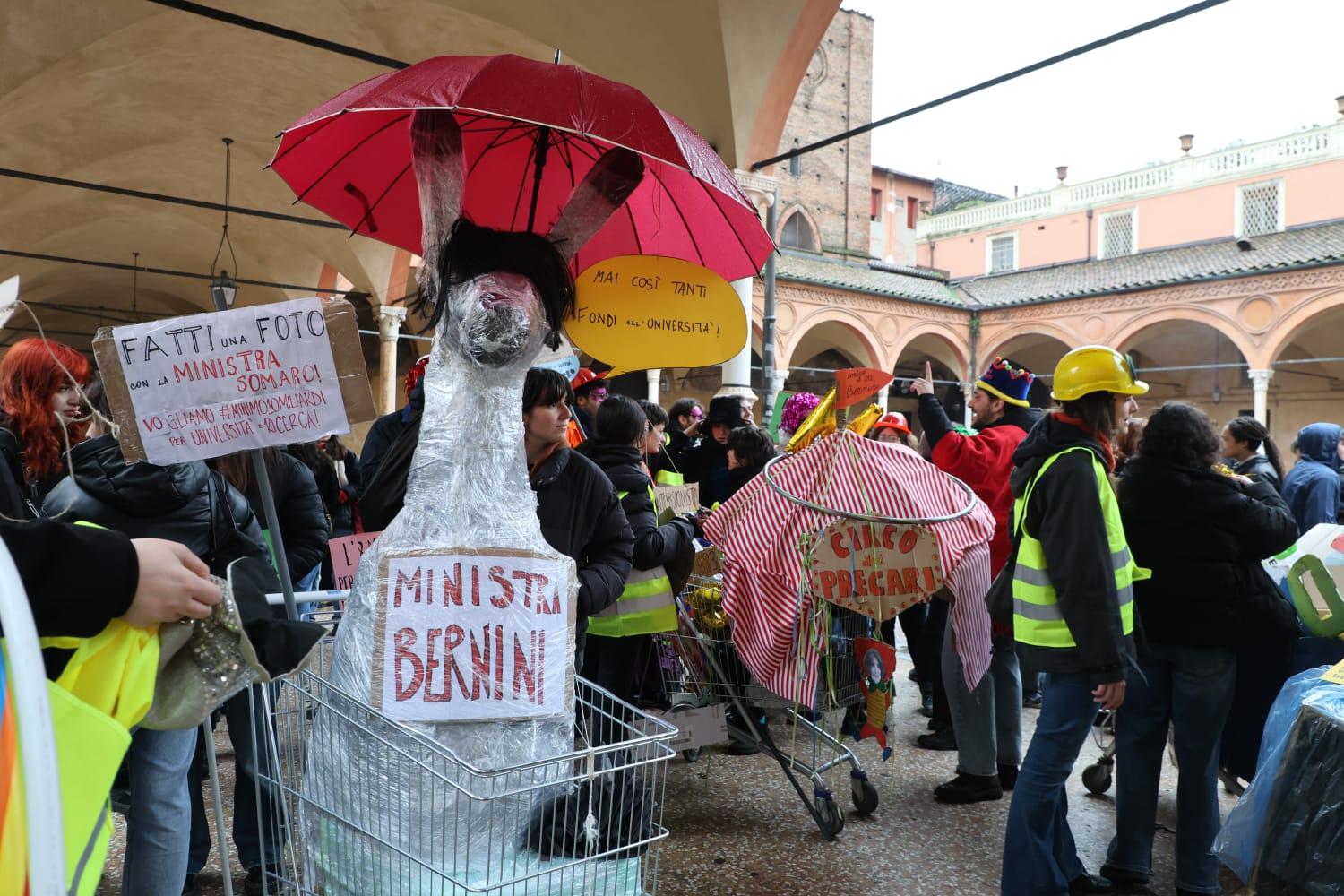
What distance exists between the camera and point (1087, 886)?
3.54 metres

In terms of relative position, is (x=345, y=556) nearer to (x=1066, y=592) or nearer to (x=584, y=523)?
(x=584, y=523)

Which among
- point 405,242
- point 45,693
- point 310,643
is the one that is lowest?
point 310,643

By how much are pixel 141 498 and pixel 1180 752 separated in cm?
352

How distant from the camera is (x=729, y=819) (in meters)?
4.10

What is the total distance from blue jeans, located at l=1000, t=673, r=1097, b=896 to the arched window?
102 feet

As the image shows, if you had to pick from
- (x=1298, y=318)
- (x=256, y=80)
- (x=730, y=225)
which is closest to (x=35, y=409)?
(x=730, y=225)

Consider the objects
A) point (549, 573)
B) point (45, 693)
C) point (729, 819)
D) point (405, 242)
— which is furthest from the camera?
point (729, 819)

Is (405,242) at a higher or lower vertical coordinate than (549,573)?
higher

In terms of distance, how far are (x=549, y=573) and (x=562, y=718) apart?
0.33m

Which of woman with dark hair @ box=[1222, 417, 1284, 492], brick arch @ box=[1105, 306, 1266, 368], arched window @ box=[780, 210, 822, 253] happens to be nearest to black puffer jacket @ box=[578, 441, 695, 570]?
woman with dark hair @ box=[1222, 417, 1284, 492]

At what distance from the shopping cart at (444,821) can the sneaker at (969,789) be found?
2.71 meters

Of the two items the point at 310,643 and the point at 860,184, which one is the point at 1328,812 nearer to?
the point at 310,643

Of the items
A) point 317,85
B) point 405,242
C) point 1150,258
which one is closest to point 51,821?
point 405,242

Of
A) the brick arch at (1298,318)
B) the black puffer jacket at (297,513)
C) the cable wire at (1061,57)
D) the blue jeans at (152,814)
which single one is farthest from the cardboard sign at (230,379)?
the brick arch at (1298,318)
